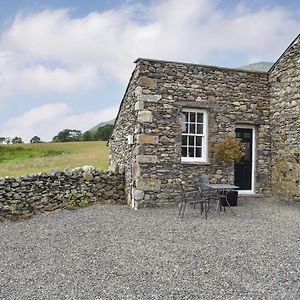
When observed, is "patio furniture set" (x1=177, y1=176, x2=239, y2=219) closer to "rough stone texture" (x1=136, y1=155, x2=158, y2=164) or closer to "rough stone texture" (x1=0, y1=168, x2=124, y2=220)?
"rough stone texture" (x1=136, y1=155, x2=158, y2=164)

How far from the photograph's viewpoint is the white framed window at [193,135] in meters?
10.4

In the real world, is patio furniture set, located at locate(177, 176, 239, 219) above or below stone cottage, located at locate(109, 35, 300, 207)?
below

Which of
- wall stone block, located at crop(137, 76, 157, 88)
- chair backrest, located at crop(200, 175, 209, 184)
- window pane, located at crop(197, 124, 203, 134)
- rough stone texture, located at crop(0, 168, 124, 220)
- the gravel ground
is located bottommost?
the gravel ground

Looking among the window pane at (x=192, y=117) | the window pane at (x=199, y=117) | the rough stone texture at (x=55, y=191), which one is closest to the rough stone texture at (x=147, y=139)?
the window pane at (x=192, y=117)

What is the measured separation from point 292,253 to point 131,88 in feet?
24.5

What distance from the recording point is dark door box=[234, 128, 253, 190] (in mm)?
11133

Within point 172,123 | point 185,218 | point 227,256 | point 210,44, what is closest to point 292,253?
point 227,256

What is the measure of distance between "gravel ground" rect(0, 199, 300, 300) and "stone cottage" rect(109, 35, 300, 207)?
190cm

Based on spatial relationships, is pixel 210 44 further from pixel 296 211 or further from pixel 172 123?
pixel 296 211

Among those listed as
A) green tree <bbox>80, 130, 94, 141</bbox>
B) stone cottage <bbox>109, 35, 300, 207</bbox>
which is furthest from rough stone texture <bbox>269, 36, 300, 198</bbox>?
green tree <bbox>80, 130, 94, 141</bbox>

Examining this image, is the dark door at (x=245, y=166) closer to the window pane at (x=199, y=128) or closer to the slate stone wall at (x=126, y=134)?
the window pane at (x=199, y=128)

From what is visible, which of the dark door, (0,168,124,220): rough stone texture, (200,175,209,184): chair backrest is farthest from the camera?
the dark door

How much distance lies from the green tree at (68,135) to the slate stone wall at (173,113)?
42743 mm

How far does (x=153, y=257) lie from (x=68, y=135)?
49.1 metres
